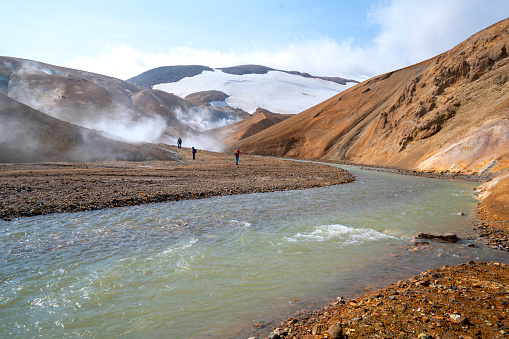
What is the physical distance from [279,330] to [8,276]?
560 cm

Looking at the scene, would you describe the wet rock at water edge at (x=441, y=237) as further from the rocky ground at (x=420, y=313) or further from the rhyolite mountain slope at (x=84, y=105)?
the rhyolite mountain slope at (x=84, y=105)

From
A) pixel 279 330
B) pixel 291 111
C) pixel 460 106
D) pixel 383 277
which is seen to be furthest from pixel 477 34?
pixel 291 111

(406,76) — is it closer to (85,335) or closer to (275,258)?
(275,258)

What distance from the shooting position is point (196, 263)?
7410mm

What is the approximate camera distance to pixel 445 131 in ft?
113

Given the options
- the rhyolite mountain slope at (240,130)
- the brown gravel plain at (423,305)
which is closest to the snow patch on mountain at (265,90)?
the rhyolite mountain slope at (240,130)

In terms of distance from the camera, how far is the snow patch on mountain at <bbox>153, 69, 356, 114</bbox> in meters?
159

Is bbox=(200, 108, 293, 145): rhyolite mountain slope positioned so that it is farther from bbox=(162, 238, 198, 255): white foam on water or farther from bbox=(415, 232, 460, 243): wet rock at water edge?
bbox=(415, 232, 460, 243): wet rock at water edge

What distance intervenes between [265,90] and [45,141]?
157 meters

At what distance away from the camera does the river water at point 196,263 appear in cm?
510

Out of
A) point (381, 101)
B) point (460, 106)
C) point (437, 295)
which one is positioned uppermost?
point (381, 101)

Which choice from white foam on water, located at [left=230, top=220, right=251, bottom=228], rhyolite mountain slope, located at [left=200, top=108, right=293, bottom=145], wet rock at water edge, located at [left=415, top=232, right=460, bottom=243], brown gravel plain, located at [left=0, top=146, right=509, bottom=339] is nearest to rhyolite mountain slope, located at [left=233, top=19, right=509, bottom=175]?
brown gravel plain, located at [left=0, top=146, right=509, bottom=339]

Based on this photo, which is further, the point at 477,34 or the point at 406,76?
the point at 406,76

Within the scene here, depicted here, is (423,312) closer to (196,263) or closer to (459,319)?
(459,319)
